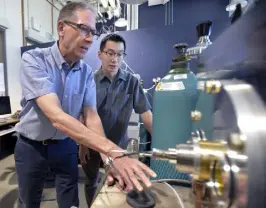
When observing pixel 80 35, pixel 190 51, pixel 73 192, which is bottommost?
pixel 73 192

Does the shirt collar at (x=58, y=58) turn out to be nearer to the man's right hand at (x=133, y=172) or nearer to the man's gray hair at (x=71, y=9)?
the man's gray hair at (x=71, y=9)

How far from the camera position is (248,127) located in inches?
6.2

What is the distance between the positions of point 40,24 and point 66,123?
12.9 ft

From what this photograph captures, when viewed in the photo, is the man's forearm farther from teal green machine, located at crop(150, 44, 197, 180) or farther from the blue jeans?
A: the blue jeans

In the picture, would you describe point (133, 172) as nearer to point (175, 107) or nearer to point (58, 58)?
point (175, 107)

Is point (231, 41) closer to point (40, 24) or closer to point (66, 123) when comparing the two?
point (66, 123)

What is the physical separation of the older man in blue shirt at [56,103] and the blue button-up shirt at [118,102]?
25cm

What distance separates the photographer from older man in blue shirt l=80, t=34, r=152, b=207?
1378mm

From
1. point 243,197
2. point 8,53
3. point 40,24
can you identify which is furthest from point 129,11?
point 243,197

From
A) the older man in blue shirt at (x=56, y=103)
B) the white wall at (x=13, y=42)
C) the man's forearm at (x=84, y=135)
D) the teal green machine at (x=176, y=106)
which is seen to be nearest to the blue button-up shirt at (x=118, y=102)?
the older man in blue shirt at (x=56, y=103)

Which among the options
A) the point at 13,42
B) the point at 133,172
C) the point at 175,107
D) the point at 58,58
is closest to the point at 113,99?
the point at 58,58

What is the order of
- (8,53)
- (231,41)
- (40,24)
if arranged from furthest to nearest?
(40,24)
(8,53)
(231,41)

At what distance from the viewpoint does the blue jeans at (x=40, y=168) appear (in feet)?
3.35

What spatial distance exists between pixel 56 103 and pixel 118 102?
0.63 meters
